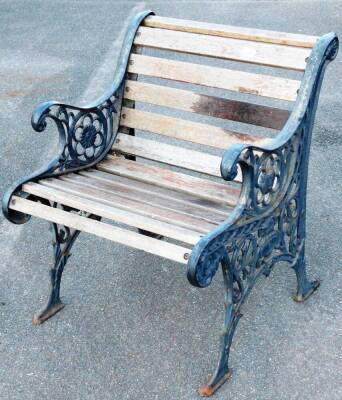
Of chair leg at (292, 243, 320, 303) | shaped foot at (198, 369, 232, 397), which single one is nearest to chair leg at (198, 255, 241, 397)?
shaped foot at (198, 369, 232, 397)

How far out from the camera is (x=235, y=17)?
8.39 m

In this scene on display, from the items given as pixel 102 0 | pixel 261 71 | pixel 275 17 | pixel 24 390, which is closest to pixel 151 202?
pixel 24 390

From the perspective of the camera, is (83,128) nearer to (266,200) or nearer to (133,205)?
(133,205)

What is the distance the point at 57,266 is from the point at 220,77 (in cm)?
115

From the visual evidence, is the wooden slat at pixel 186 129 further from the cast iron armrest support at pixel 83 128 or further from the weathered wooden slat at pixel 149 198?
the weathered wooden slat at pixel 149 198

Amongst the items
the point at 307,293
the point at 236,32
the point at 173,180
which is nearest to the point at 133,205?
the point at 173,180

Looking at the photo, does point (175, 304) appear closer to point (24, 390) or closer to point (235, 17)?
point (24, 390)

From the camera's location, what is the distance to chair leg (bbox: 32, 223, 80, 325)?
3158 mm

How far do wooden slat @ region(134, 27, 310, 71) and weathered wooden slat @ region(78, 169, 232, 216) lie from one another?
65 cm

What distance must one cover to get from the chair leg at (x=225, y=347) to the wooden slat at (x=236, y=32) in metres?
1.06

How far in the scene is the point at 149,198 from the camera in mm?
3004

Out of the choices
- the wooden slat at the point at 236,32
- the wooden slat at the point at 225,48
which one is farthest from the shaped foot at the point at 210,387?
the wooden slat at the point at 236,32

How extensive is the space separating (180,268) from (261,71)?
3389 millimetres

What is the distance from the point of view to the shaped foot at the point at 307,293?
11.1 ft
